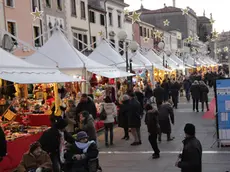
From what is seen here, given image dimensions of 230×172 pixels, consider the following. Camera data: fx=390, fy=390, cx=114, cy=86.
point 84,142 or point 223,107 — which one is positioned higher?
point 223,107

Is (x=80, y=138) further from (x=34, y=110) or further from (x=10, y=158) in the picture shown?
(x=34, y=110)

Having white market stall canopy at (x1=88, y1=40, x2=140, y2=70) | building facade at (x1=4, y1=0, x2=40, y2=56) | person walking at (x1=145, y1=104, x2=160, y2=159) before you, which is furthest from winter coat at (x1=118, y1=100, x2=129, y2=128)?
building facade at (x1=4, y1=0, x2=40, y2=56)

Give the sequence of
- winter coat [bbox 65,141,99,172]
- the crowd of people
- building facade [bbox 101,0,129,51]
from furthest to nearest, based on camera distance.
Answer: building facade [bbox 101,0,129,51], winter coat [bbox 65,141,99,172], the crowd of people

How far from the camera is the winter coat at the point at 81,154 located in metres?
6.43

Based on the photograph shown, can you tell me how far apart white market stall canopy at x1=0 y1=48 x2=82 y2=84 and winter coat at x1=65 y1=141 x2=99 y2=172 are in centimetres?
352

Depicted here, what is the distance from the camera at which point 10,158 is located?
9.16m

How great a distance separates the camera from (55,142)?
738 centimetres

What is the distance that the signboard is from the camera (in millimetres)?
10594

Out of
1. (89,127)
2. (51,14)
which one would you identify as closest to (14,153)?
(89,127)

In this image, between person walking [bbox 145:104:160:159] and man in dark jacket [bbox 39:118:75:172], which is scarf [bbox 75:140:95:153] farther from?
person walking [bbox 145:104:160:159]

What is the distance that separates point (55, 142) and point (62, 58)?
7893 millimetres

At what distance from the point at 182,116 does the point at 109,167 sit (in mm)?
9123

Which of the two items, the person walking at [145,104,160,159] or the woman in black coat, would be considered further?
the woman in black coat

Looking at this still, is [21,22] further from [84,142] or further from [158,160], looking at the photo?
[84,142]
